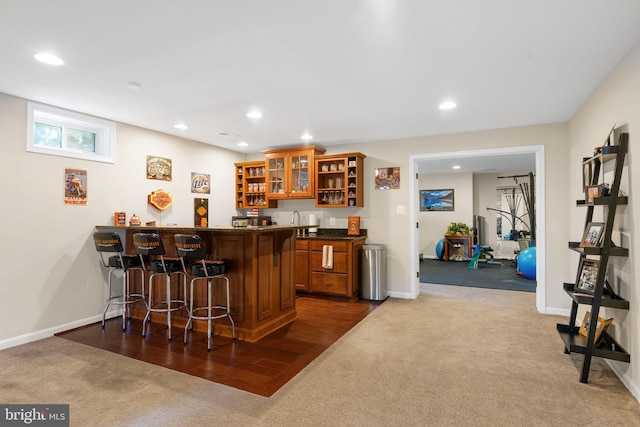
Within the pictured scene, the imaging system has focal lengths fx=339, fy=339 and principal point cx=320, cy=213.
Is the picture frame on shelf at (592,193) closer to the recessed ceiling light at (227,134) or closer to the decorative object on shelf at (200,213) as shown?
the recessed ceiling light at (227,134)

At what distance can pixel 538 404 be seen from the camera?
2.28 meters

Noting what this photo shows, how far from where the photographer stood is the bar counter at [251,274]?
3506mm

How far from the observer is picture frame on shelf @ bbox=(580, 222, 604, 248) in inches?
107

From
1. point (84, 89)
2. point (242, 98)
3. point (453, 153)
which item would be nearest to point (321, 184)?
point (453, 153)

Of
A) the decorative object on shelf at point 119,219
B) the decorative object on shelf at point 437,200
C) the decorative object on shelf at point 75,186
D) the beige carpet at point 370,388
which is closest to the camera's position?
the beige carpet at point 370,388

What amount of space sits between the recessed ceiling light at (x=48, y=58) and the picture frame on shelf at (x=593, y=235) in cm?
447

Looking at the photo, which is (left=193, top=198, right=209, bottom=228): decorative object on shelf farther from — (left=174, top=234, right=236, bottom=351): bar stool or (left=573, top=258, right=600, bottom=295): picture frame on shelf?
(left=573, top=258, right=600, bottom=295): picture frame on shelf

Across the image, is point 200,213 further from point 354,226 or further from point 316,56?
point 316,56

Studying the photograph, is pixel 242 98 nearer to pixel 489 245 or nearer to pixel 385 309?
pixel 385 309

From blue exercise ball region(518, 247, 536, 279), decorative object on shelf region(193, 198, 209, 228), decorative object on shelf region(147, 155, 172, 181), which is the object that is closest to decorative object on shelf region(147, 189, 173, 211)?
decorative object on shelf region(147, 155, 172, 181)

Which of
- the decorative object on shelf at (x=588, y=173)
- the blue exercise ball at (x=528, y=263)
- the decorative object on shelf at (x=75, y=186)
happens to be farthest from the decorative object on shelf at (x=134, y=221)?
the blue exercise ball at (x=528, y=263)

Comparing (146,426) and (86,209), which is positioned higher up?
(86,209)

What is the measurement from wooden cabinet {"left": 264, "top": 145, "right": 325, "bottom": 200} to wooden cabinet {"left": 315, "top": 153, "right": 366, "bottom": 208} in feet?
0.45

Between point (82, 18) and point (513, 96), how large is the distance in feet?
12.2
